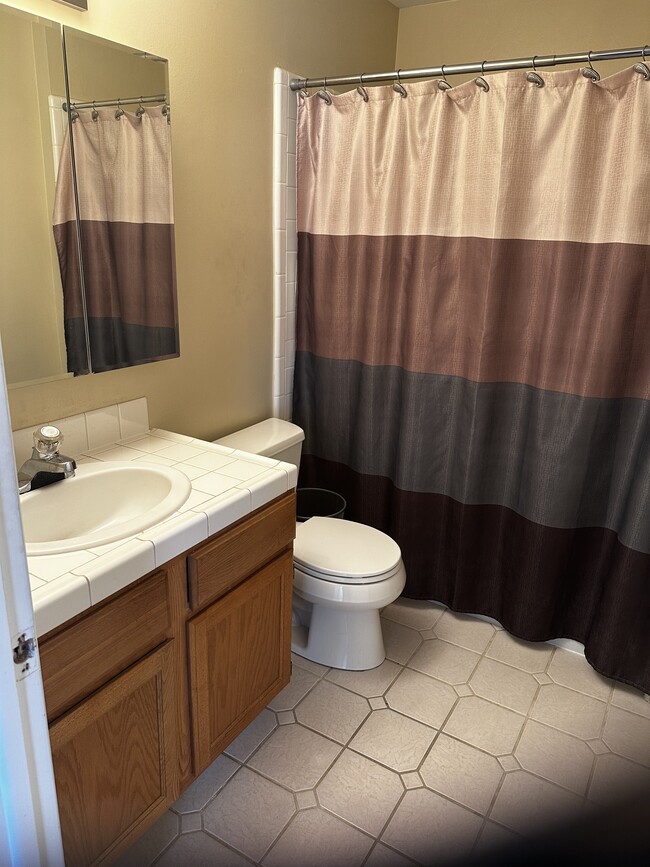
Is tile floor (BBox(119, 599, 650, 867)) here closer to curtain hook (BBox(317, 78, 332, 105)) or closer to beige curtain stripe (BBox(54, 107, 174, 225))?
beige curtain stripe (BBox(54, 107, 174, 225))

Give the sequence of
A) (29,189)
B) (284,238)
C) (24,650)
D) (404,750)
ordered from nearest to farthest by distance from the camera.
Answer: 1. (24,650)
2. (29,189)
3. (404,750)
4. (284,238)

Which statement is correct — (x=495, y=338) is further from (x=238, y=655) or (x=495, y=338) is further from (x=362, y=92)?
(x=238, y=655)

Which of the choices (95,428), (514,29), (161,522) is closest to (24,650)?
(161,522)

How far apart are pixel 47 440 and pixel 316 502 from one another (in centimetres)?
128

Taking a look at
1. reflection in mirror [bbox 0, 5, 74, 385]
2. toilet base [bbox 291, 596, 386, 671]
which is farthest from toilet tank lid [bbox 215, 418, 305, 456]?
reflection in mirror [bbox 0, 5, 74, 385]

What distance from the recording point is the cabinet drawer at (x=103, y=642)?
1146 mm

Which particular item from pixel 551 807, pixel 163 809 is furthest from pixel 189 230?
pixel 551 807

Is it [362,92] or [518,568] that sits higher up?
[362,92]

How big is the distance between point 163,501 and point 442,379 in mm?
1153

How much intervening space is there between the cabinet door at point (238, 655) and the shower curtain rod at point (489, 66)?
4.98 feet

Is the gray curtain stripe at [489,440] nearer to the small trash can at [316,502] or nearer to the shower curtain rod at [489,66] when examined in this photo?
the small trash can at [316,502]

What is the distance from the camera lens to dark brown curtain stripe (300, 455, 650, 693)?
207 cm

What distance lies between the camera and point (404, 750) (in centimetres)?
184

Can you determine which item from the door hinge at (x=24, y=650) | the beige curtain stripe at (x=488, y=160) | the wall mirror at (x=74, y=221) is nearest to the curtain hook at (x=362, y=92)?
the beige curtain stripe at (x=488, y=160)
